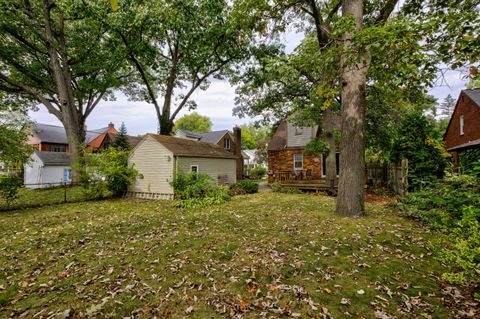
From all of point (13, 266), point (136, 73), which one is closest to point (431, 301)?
point (13, 266)

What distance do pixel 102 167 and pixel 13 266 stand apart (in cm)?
872

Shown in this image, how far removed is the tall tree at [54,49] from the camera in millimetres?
13406

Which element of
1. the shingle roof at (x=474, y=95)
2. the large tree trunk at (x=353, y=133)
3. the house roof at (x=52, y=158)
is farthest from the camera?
the house roof at (x=52, y=158)

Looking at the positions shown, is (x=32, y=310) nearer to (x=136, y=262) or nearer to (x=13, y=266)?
(x=136, y=262)

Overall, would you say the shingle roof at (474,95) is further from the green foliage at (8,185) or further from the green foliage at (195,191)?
the green foliage at (8,185)

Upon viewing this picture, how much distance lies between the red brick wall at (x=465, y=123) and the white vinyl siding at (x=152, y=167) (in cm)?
2060

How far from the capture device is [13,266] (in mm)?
4254

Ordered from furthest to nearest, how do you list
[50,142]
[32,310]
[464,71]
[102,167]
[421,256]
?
1. [50,142]
2. [102,167]
3. [421,256]
4. [464,71]
5. [32,310]

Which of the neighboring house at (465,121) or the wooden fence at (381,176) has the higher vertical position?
the neighboring house at (465,121)

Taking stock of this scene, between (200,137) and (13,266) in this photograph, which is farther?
(200,137)

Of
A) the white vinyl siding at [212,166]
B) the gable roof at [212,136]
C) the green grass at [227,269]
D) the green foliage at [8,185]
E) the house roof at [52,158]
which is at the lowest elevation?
the green grass at [227,269]

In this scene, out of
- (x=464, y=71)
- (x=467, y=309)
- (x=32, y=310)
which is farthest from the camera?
(x=464, y=71)

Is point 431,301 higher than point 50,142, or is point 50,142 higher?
point 50,142

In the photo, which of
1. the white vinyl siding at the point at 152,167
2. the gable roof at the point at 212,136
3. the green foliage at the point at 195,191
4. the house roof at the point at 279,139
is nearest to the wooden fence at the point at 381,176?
the house roof at the point at 279,139
